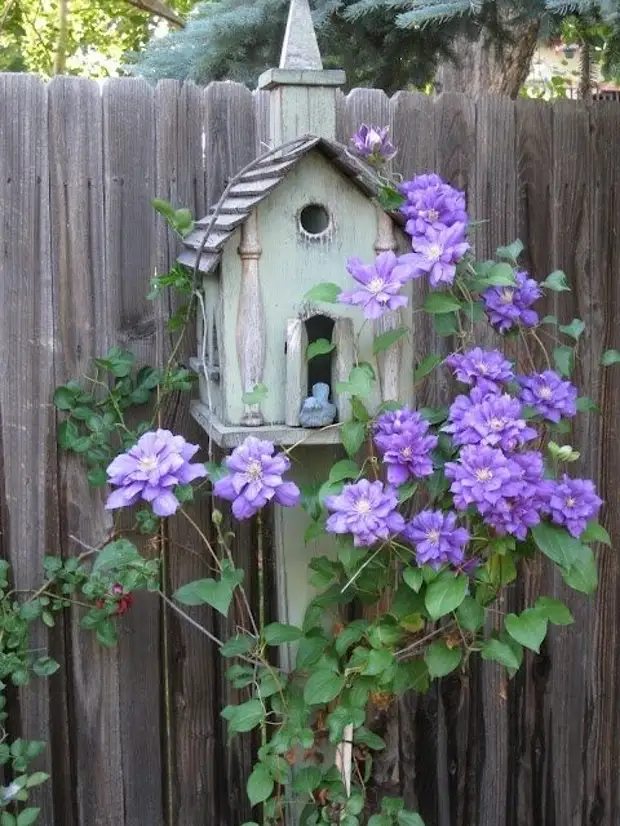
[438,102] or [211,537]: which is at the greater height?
[438,102]

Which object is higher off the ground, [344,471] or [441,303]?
[441,303]

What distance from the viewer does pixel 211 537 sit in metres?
2.36

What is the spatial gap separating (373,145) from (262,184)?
240mm

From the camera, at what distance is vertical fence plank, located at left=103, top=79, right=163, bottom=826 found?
2213 mm

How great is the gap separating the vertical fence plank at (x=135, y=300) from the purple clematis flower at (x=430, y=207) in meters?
0.65

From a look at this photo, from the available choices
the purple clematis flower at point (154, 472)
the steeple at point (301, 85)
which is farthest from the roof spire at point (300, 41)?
the purple clematis flower at point (154, 472)

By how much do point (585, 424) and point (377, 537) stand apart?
106 cm

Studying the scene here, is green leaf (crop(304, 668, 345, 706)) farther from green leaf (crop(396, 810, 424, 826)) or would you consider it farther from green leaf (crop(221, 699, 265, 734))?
green leaf (crop(396, 810, 424, 826))

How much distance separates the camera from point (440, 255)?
1.78 metres

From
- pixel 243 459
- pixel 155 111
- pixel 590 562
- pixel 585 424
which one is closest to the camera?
pixel 243 459

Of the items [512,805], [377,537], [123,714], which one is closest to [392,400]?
[377,537]

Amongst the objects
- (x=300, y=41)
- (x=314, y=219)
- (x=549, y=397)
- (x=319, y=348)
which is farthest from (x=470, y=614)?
(x=300, y=41)

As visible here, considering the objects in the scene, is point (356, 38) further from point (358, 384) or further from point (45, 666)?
point (45, 666)

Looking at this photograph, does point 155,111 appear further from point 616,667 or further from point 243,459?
point 616,667
